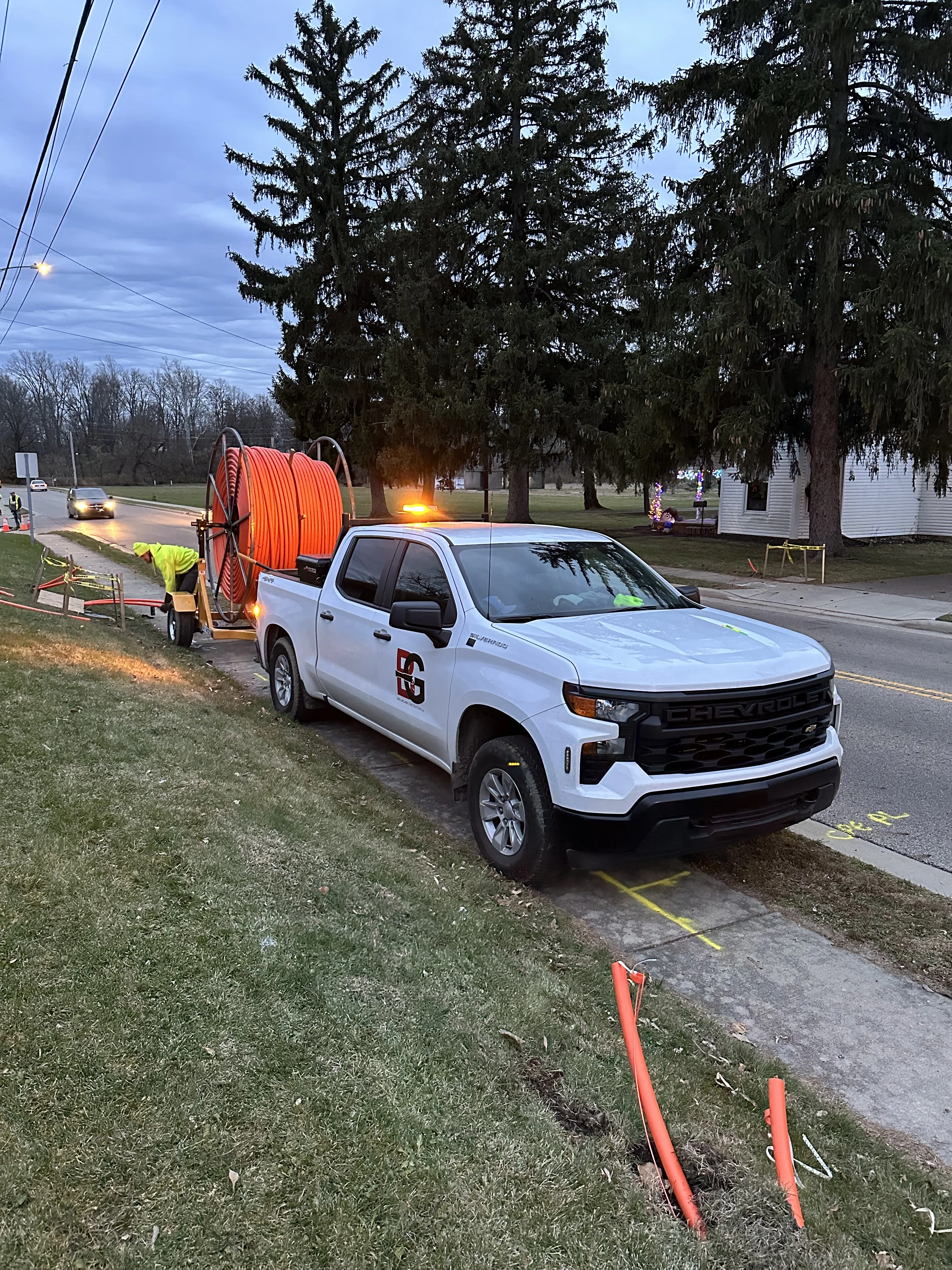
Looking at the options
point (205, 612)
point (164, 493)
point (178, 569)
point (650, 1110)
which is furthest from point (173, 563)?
point (164, 493)

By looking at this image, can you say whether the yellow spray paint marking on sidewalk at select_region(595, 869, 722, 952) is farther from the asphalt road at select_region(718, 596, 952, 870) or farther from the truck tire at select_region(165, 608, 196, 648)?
the truck tire at select_region(165, 608, 196, 648)

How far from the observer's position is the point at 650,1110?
2.54 meters

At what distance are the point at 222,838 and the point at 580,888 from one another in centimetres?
185

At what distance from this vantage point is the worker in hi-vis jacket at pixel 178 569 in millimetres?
10781

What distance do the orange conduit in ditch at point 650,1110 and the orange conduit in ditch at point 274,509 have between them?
23.5 feet

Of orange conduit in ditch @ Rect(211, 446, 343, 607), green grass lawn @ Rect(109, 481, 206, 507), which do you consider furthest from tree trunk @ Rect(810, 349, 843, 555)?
green grass lawn @ Rect(109, 481, 206, 507)

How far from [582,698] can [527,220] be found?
2670 centimetres

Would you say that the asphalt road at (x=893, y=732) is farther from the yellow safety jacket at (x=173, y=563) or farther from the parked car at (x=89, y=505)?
the parked car at (x=89, y=505)

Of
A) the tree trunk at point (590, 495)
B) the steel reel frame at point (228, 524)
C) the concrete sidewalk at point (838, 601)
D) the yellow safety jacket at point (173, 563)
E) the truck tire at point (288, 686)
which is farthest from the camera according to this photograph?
the tree trunk at point (590, 495)

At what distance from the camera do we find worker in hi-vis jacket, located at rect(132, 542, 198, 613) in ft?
35.4

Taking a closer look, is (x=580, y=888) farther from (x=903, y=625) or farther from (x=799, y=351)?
(x=799, y=351)

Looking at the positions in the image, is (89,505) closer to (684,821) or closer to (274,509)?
(274,509)

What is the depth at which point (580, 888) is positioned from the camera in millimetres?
4621

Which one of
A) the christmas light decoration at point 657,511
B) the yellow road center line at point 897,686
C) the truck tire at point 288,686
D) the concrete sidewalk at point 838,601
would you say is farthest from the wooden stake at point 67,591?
the christmas light decoration at point 657,511
